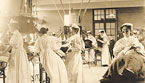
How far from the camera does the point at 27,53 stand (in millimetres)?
1659

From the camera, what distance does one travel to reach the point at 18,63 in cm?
161

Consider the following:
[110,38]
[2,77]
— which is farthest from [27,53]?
[110,38]

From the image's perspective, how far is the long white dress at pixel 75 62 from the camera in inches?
87.8

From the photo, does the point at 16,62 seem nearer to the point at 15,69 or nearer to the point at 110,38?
the point at 15,69

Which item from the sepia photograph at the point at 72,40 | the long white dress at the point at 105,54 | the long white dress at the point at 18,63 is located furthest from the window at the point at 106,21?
the long white dress at the point at 18,63

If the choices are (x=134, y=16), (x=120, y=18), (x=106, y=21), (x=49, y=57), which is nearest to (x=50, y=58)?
(x=49, y=57)

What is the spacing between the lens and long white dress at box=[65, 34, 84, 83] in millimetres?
2230

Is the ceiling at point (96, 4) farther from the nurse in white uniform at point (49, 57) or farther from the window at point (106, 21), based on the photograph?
the nurse in white uniform at point (49, 57)

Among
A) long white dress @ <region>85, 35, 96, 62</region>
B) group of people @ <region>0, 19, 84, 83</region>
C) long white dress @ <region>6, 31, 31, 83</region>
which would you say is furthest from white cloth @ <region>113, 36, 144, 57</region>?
long white dress @ <region>6, 31, 31, 83</region>

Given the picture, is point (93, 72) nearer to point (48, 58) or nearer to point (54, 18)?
point (48, 58)

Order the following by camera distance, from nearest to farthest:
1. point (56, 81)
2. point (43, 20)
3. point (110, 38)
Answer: point (43, 20)
point (56, 81)
point (110, 38)

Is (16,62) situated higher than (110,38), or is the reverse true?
(110,38)

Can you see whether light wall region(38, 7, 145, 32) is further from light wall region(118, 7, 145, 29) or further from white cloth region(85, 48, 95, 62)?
white cloth region(85, 48, 95, 62)

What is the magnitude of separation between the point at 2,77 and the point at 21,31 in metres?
0.37
